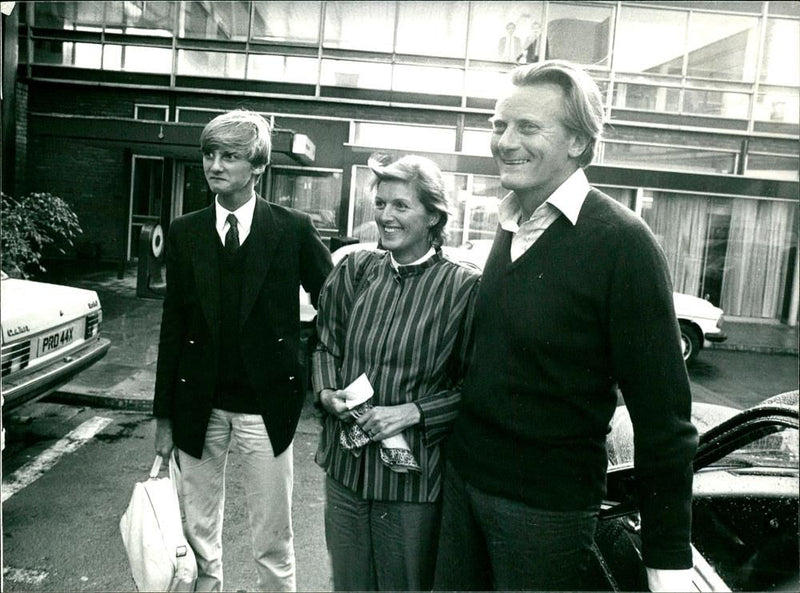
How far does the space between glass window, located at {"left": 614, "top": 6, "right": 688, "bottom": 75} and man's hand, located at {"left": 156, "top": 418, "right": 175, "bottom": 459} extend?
1.88 m

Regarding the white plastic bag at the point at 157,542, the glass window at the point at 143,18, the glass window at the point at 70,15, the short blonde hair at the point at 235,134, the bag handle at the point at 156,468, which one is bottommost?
the white plastic bag at the point at 157,542

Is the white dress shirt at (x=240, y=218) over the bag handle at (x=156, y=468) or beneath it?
over

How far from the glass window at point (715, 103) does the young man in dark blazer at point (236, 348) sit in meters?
1.36

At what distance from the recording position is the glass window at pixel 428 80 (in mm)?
2066

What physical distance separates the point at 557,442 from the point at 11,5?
167 cm

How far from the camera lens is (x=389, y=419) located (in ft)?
5.51

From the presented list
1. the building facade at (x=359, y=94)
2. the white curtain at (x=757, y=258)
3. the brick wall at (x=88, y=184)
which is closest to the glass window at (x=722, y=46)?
the building facade at (x=359, y=94)

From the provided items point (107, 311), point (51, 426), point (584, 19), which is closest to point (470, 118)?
point (584, 19)

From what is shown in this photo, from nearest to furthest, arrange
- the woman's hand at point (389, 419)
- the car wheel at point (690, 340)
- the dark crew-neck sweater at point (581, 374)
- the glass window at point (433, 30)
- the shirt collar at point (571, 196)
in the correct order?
the dark crew-neck sweater at point (581, 374), the shirt collar at point (571, 196), the woman's hand at point (389, 419), the glass window at point (433, 30), the car wheel at point (690, 340)

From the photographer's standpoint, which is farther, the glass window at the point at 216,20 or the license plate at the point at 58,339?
the license plate at the point at 58,339

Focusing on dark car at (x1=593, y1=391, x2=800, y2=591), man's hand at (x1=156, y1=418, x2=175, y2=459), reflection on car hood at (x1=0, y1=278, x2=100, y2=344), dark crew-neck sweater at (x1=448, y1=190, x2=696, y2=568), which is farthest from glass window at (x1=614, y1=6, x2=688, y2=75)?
A: reflection on car hood at (x1=0, y1=278, x2=100, y2=344)

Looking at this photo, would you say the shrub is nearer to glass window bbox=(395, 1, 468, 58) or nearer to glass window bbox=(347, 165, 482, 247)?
glass window bbox=(347, 165, 482, 247)

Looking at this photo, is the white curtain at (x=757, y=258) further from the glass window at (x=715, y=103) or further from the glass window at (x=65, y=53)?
the glass window at (x=65, y=53)

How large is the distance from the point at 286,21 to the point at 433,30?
1.52 ft
